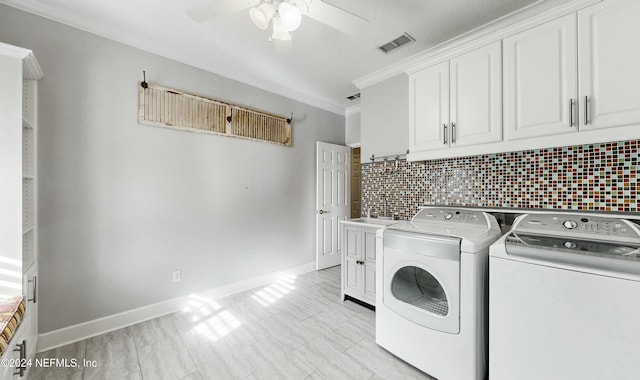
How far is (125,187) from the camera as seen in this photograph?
2.27 metres

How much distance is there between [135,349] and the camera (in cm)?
193

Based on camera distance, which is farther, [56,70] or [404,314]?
[56,70]

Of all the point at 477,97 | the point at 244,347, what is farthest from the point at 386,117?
the point at 244,347

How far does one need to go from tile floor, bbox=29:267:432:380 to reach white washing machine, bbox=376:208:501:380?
0.22m

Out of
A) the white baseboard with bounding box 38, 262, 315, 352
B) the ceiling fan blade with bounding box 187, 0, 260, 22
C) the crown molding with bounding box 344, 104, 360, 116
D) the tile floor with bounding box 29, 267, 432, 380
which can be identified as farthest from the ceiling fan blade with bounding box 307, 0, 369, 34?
the white baseboard with bounding box 38, 262, 315, 352

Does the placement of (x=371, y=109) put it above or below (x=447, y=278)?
above

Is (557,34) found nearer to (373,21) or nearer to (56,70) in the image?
(373,21)

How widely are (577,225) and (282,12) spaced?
7.02ft

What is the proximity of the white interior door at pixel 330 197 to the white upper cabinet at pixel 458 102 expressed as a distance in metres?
1.77

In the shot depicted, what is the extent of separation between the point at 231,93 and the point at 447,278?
2.90 metres

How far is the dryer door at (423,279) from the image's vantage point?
151cm

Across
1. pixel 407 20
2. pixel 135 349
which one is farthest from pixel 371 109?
pixel 135 349

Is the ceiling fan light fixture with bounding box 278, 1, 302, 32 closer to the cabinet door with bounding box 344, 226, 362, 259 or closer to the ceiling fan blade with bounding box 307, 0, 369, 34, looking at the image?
the ceiling fan blade with bounding box 307, 0, 369, 34

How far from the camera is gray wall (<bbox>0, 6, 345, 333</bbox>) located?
196cm
